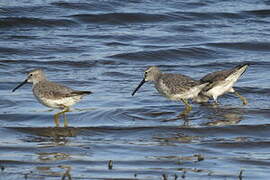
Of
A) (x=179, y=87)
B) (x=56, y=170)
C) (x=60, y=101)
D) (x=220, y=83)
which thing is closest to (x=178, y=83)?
(x=179, y=87)

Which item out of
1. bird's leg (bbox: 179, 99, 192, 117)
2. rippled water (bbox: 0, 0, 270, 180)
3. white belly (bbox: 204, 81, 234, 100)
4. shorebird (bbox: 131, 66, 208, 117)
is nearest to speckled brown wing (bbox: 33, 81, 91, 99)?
rippled water (bbox: 0, 0, 270, 180)

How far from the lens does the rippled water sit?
8.36 metres

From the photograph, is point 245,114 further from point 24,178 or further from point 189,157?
point 24,178

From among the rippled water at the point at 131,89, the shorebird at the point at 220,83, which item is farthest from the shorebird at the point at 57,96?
the shorebird at the point at 220,83

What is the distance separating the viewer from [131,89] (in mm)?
13117

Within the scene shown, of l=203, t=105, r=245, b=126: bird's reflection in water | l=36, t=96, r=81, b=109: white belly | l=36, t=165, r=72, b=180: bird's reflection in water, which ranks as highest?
l=36, t=96, r=81, b=109: white belly

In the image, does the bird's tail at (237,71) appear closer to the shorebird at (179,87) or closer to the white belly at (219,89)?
the white belly at (219,89)

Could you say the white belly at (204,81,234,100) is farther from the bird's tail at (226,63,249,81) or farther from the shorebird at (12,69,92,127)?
the shorebird at (12,69,92,127)

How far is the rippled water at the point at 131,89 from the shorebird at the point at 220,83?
0.25 m

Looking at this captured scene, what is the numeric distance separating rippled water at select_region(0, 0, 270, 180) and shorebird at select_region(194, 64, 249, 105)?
0.25 meters

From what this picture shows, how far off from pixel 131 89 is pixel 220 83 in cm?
176

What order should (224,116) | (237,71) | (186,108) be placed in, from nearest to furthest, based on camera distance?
(224,116), (186,108), (237,71)

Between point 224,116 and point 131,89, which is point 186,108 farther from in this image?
point 131,89

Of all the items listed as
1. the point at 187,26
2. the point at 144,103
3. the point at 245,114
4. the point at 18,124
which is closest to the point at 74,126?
A: the point at 18,124
